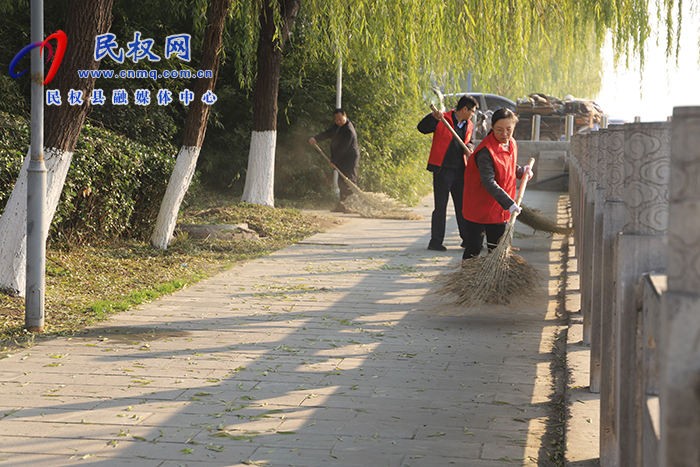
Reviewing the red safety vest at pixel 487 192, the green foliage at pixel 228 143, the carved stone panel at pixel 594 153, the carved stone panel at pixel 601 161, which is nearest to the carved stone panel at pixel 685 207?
the carved stone panel at pixel 601 161

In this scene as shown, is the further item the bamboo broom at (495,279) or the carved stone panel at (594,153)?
the bamboo broom at (495,279)

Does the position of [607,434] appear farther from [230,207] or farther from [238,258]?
[230,207]

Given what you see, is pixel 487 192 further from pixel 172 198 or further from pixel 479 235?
pixel 172 198

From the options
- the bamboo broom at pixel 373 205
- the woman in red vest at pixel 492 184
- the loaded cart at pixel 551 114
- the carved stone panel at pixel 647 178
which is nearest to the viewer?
the carved stone panel at pixel 647 178

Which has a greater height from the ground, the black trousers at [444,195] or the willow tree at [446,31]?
the willow tree at [446,31]

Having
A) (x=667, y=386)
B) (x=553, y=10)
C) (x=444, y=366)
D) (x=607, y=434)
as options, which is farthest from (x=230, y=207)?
(x=667, y=386)

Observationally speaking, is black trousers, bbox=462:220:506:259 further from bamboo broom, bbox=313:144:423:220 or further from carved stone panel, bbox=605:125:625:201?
bamboo broom, bbox=313:144:423:220

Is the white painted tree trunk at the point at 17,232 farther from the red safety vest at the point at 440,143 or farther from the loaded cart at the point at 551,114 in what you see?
the loaded cart at the point at 551,114

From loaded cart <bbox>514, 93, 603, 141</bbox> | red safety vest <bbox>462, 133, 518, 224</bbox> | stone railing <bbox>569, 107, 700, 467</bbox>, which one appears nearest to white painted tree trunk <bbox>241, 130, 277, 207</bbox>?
red safety vest <bbox>462, 133, 518, 224</bbox>

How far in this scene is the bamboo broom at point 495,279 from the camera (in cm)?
625

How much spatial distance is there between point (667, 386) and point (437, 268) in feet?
22.9

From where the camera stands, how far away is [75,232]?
342 inches

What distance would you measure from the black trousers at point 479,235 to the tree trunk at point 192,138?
3941mm

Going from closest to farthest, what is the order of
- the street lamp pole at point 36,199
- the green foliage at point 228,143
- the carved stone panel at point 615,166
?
the carved stone panel at point 615,166
the street lamp pole at point 36,199
the green foliage at point 228,143
